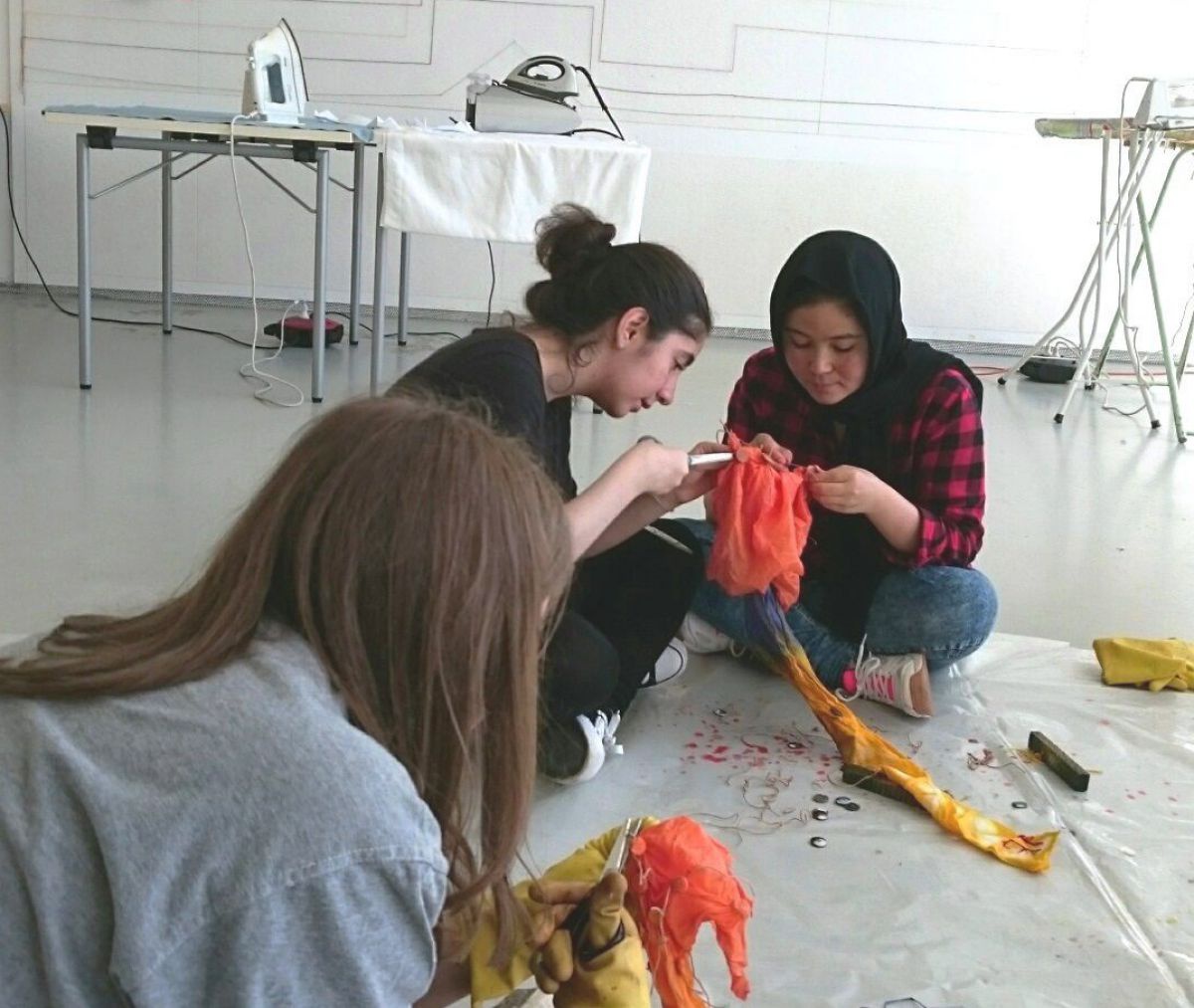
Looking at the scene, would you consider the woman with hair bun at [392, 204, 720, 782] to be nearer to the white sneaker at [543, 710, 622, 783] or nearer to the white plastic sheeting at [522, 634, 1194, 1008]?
the white sneaker at [543, 710, 622, 783]

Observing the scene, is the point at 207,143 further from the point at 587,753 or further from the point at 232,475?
the point at 587,753

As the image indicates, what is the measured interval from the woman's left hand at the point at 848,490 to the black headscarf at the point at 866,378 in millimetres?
172

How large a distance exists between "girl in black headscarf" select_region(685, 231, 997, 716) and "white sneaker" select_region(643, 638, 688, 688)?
0.11m

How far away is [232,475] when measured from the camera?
3.01m

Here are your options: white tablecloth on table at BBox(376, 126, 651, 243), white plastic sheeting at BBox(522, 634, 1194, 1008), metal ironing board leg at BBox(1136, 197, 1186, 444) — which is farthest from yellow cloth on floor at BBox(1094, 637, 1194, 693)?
metal ironing board leg at BBox(1136, 197, 1186, 444)

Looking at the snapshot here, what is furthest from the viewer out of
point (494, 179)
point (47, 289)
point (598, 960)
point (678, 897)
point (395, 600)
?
point (47, 289)

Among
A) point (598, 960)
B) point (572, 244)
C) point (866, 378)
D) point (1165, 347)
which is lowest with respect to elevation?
point (598, 960)

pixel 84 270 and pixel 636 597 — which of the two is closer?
pixel 636 597

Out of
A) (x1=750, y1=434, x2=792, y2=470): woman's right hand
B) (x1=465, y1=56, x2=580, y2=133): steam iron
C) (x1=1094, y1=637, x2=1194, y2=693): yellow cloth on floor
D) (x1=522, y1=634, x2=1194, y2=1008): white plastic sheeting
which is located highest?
(x1=465, y1=56, x2=580, y2=133): steam iron

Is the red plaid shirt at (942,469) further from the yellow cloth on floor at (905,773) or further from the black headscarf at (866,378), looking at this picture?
the yellow cloth on floor at (905,773)

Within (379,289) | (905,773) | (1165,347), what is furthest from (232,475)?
(1165,347)

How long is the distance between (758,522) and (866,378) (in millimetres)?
319

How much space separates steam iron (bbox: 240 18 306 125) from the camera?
3715 millimetres

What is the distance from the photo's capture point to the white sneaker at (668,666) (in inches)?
82.4
